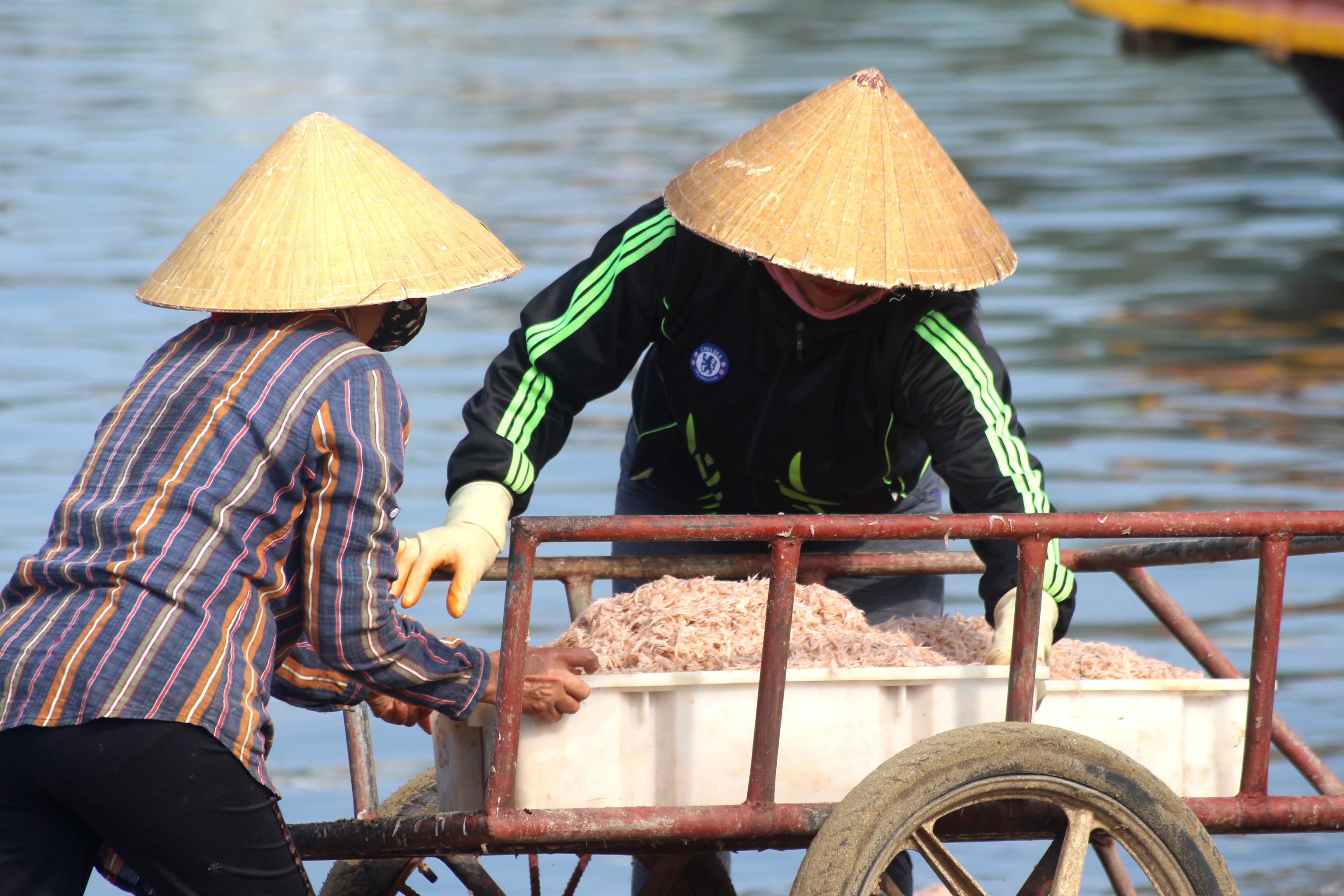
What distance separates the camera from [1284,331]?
10.6m

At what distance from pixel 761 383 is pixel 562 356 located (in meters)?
0.37

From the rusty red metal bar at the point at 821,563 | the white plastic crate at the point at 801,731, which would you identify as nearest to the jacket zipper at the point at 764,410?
the rusty red metal bar at the point at 821,563

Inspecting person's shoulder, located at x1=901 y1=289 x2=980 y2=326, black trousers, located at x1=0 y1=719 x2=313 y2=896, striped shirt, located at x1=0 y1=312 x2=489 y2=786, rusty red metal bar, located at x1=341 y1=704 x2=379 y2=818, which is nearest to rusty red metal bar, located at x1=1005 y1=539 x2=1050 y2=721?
person's shoulder, located at x1=901 y1=289 x2=980 y2=326

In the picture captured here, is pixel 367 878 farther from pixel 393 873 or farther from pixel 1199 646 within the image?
pixel 1199 646

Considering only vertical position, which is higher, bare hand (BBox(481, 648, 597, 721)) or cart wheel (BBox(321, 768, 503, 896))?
bare hand (BBox(481, 648, 597, 721))

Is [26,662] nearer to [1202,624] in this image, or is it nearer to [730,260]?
[730,260]

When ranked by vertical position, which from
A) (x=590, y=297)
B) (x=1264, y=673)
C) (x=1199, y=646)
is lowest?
(x=1199, y=646)

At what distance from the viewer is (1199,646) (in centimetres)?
319

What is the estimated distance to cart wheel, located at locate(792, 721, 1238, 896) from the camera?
221 cm

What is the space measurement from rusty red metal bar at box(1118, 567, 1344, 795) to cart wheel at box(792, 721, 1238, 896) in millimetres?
640

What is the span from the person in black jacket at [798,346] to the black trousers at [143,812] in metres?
0.49

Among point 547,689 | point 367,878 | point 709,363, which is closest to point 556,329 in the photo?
point 709,363

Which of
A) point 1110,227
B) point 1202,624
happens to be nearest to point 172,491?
point 1202,624

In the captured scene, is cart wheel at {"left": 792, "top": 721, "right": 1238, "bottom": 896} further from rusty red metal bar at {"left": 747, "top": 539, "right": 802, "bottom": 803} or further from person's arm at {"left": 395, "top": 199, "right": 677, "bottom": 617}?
person's arm at {"left": 395, "top": 199, "right": 677, "bottom": 617}
